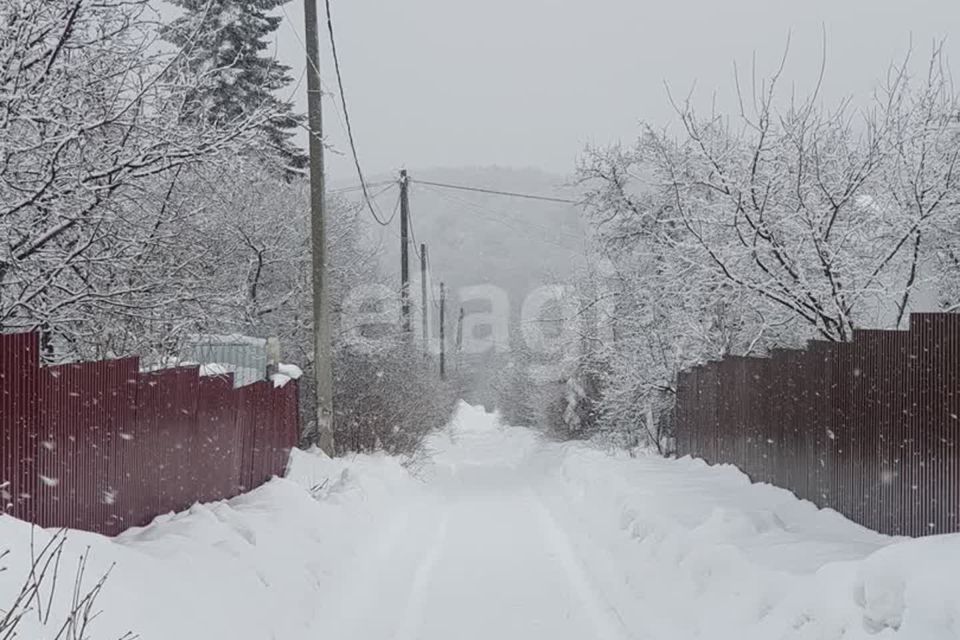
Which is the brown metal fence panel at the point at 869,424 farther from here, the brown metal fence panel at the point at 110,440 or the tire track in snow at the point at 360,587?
the brown metal fence panel at the point at 110,440

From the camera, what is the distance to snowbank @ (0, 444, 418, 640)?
16.6 ft

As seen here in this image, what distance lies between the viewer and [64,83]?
7512mm

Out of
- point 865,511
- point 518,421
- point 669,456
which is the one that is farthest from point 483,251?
point 865,511

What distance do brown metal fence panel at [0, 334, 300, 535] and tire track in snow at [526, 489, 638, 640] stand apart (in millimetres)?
3886

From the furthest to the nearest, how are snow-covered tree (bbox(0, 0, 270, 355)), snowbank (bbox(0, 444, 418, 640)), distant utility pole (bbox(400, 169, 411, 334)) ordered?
1. distant utility pole (bbox(400, 169, 411, 334))
2. snow-covered tree (bbox(0, 0, 270, 355))
3. snowbank (bbox(0, 444, 418, 640))

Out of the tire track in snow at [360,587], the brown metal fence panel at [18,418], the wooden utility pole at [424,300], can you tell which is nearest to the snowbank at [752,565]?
the tire track in snow at [360,587]

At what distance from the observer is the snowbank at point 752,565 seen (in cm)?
477

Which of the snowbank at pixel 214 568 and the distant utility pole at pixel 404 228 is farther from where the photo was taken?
the distant utility pole at pixel 404 228

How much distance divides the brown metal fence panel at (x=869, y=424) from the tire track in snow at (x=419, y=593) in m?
3.95

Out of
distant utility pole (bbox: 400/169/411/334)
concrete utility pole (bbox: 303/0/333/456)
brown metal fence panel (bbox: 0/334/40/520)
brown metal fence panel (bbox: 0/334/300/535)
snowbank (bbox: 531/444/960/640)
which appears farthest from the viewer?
distant utility pole (bbox: 400/169/411/334)

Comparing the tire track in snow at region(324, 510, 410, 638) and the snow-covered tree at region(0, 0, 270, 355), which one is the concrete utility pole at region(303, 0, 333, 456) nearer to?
the tire track in snow at region(324, 510, 410, 638)

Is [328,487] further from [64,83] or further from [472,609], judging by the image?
[64,83]

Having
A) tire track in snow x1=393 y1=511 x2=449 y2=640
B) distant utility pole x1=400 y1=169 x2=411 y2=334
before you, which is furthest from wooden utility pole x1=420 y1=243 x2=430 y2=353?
tire track in snow x1=393 y1=511 x2=449 y2=640

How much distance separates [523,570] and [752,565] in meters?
3.42
